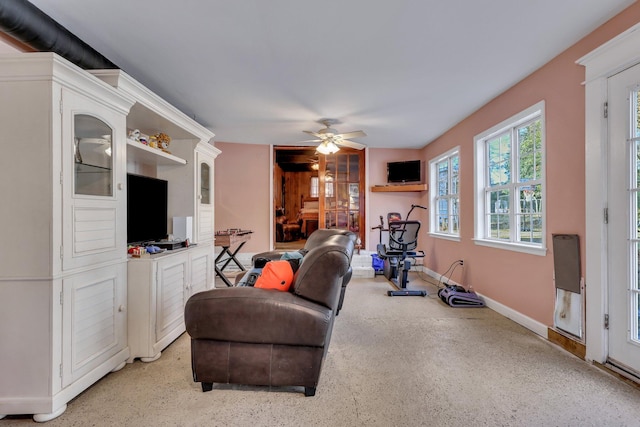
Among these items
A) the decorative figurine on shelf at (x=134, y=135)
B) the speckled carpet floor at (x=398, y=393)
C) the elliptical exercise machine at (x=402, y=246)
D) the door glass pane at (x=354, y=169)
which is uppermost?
the door glass pane at (x=354, y=169)

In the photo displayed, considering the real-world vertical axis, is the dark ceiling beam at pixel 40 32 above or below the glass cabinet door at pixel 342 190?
above

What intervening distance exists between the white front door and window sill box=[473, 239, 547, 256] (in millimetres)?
676

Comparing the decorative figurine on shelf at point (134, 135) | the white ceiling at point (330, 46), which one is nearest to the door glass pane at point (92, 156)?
the decorative figurine on shelf at point (134, 135)

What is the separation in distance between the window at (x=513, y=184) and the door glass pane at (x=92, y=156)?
3.62m

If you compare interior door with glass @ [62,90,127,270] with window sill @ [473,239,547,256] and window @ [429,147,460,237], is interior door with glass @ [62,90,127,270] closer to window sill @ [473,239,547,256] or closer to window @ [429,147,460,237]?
window sill @ [473,239,547,256]

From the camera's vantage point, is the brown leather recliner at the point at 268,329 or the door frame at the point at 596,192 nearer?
the brown leather recliner at the point at 268,329

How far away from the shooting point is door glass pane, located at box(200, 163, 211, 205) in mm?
3533

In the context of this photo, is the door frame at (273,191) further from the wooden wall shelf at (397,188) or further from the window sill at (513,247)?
the window sill at (513,247)

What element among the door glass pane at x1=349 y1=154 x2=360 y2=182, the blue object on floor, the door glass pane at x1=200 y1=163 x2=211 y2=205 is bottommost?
the blue object on floor

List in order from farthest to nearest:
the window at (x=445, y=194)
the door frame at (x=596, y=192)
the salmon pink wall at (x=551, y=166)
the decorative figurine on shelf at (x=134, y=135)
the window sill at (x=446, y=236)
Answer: the window at (x=445, y=194) < the window sill at (x=446, y=236) < the decorative figurine on shelf at (x=134, y=135) < the salmon pink wall at (x=551, y=166) < the door frame at (x=596, y=192)

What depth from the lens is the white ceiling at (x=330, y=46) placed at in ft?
6.48

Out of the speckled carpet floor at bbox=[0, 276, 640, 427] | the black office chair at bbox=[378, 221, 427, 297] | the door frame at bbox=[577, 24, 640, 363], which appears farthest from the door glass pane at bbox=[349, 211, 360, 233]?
the door frame at bbox=[577, 24, 640, 363]

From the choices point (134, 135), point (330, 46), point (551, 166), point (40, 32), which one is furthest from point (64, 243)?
point (551, 166)

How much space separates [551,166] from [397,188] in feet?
10.9
